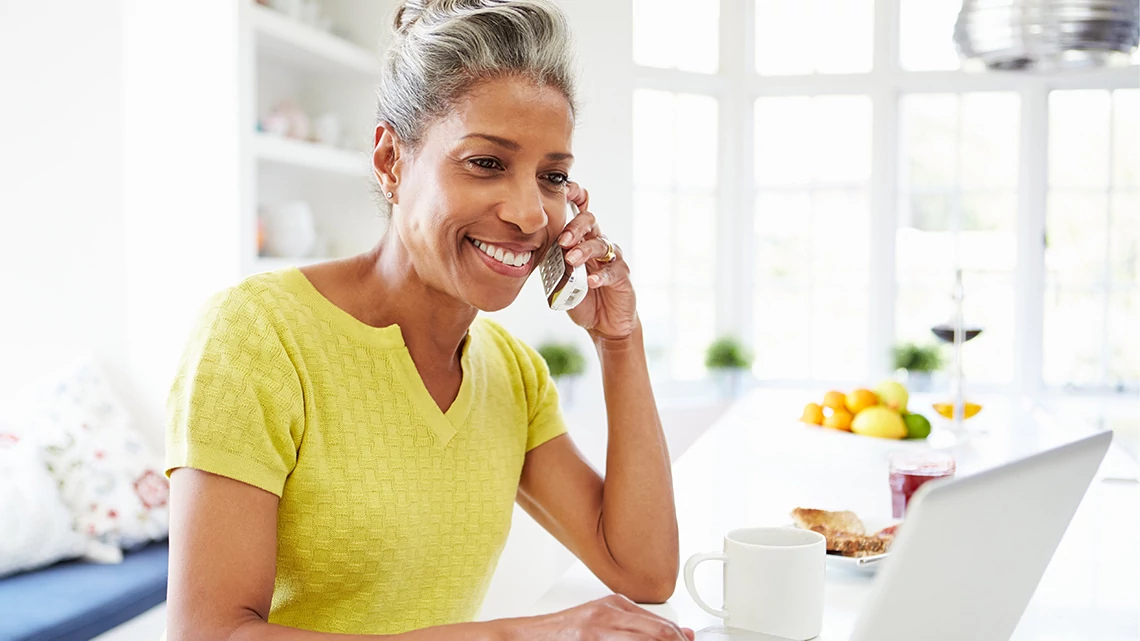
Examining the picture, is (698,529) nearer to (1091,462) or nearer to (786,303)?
(1091,462)

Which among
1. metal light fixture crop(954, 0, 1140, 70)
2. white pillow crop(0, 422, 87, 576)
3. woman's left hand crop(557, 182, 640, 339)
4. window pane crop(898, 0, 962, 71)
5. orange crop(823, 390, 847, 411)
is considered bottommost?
white pillow crop(0, 422, 87, 576)

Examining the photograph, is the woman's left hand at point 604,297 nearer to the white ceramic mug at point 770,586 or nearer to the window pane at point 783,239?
the white ceramic mug at point 770,586

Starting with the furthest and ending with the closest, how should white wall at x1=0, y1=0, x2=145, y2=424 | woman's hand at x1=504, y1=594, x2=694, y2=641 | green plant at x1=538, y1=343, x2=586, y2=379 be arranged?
1. green plant at x1=538, y1=343, x2=586, y2=379
2. white wall at x1=0, y1=0, x2=145, y2=424
3. woman's hand at x1=504, y1=594, x2=694, y2=641


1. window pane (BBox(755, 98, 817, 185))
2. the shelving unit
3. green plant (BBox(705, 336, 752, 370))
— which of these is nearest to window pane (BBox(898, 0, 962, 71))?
window pane (BBox(755, 98, 817, 185))

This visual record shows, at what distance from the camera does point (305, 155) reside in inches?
148

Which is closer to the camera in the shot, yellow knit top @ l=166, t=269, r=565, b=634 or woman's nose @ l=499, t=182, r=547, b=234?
yellow knit top @ l=166, t=269, r=565, b=634

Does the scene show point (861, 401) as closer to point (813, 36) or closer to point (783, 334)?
point (783, 334)

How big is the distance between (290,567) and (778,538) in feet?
1.84

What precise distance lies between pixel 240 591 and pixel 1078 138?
5360 mm

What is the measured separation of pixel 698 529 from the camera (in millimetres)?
1505

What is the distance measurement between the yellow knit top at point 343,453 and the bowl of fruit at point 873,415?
123 cm

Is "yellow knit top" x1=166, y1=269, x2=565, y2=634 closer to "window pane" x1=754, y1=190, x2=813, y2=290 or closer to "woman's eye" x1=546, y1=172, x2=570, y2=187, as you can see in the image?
"woman's eye" x1=546, y1=172, x2=570, y2=187

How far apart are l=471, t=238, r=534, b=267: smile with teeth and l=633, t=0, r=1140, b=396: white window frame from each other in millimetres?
4314

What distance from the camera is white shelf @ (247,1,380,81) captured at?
3.46m
